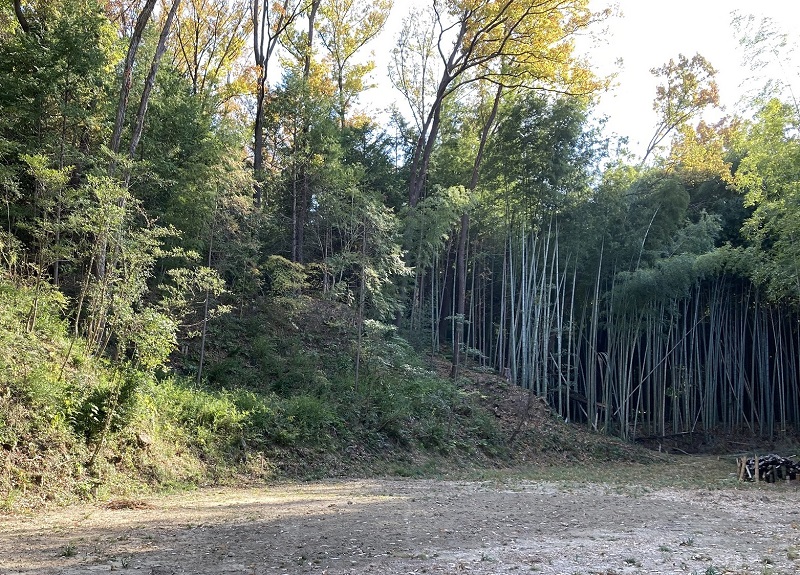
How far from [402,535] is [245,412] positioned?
4999 mm

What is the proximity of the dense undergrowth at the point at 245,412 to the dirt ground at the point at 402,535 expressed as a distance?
29.4 inches

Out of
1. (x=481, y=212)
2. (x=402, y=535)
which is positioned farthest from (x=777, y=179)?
(x=402, y=535)

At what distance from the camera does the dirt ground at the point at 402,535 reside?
3648 millimetres

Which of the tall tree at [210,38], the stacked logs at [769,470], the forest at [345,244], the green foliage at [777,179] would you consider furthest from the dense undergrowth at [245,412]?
the tall tree at [210,38]

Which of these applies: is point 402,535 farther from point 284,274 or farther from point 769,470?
point 769,470

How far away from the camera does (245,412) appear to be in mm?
9008

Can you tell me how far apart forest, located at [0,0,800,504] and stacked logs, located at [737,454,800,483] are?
3.77 m

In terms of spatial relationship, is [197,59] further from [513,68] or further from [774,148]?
[774,148]

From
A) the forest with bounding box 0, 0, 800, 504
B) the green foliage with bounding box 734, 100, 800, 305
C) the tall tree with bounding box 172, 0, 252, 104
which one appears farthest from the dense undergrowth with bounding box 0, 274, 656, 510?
the tall tree with bounding box 172, 0, 252, 104

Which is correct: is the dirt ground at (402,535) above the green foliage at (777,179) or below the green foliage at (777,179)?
below

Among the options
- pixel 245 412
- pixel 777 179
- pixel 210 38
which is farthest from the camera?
pixel 210 38

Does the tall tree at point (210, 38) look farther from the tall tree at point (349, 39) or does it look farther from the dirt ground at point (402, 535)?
the dirt ground at point (402, 535)

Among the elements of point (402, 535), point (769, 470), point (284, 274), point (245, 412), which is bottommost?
point (769, 470)

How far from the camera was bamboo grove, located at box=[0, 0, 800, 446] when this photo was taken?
35.7ft
